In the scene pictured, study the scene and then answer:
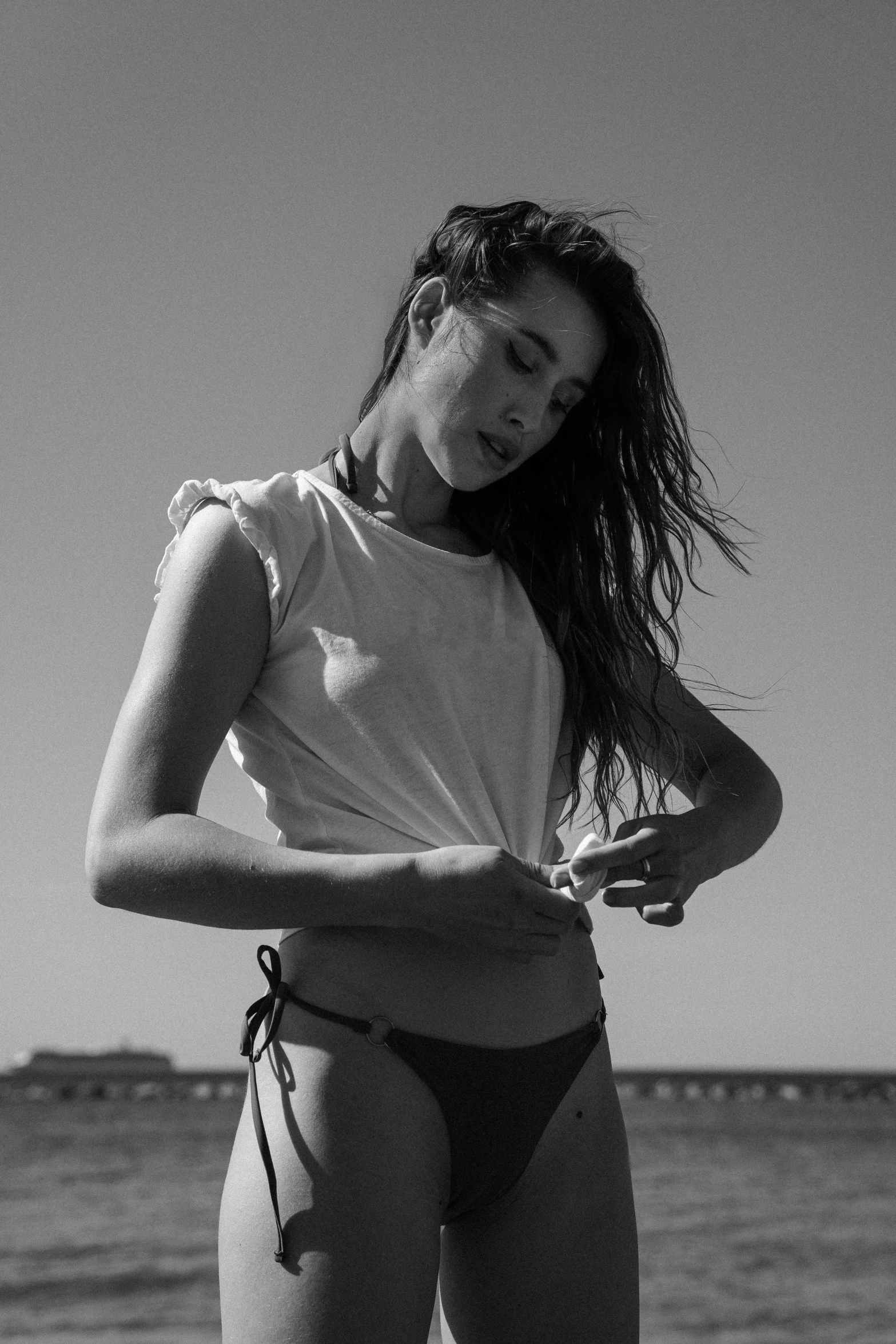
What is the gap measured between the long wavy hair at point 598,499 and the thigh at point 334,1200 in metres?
0.54

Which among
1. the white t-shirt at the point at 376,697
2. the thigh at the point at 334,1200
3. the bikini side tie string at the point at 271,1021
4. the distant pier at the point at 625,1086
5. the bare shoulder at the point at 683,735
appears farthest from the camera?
the distant pier at the point at 625,1086

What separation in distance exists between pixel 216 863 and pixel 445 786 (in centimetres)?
32

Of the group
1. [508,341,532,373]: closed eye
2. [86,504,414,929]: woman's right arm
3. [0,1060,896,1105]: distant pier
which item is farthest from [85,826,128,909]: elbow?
[0,1060,896,1105]: distant pier

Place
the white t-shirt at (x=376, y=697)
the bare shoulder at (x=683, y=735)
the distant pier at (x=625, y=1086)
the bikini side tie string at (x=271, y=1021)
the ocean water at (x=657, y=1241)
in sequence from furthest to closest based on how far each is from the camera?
the distant pier at (x=625, y=1086)
the ocean water at (x=657, y=1241)
the bare shoulder at (x=683, y=735)
the white t-shirt at (x=376, y=697)
the bikini side tie string at (x=271, y=1021)

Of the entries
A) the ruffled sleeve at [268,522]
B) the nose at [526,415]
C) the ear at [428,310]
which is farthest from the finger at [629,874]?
the ear at [428,310]

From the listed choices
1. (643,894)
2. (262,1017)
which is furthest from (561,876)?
(262,1017)

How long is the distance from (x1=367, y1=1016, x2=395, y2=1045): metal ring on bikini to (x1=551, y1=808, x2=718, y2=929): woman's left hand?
9.2 inches

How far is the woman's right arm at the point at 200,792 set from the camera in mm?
1305

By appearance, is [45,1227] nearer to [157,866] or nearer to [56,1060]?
[157,866]

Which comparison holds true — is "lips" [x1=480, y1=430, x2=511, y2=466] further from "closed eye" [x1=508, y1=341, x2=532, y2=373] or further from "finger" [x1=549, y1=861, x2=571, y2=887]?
"finger" [x1=549, y1=861, x2=571, y2=887]

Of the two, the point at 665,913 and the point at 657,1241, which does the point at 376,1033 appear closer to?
the point at 665,913

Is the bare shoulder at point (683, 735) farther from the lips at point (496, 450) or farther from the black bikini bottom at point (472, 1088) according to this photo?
the black bikini bottom at point (472, 1088)

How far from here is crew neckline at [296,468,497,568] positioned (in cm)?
165

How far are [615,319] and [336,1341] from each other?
126cm
